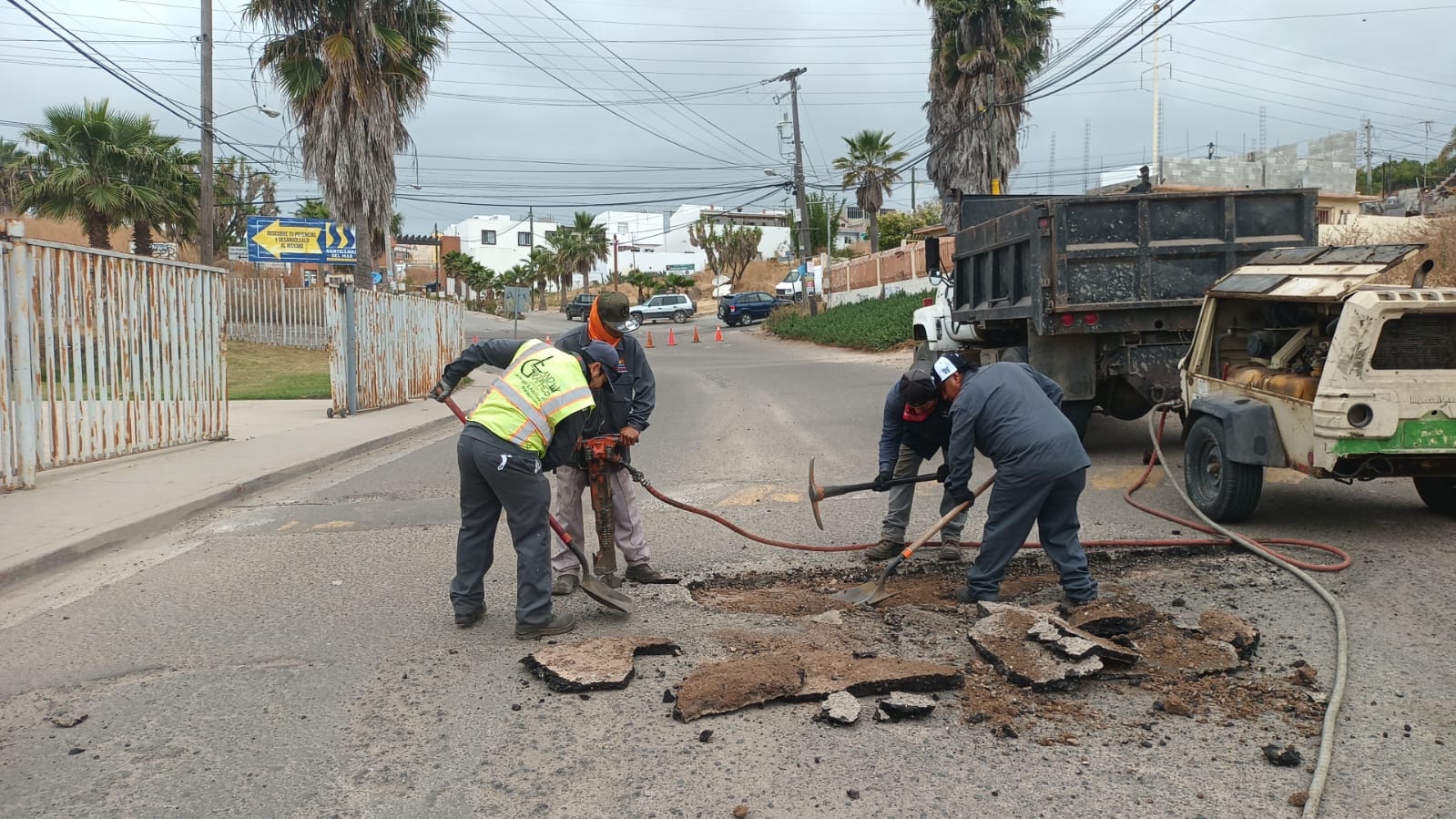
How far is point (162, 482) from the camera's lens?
9391mm

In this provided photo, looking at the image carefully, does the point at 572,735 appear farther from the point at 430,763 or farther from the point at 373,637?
the point at 373,637

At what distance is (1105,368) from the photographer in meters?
→ 9.61

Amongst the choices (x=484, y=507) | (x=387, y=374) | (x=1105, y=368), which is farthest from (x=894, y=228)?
(x=484, y=507)

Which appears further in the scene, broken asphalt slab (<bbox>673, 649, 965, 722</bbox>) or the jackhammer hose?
broken asphalt slab (<bbox>673, 649, 965, 722</bbox>)

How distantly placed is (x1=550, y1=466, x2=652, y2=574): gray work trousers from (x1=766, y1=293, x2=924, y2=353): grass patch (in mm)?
19503

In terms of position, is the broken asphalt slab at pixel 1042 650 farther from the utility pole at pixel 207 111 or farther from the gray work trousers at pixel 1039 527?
the utility pole at pixel 207 111

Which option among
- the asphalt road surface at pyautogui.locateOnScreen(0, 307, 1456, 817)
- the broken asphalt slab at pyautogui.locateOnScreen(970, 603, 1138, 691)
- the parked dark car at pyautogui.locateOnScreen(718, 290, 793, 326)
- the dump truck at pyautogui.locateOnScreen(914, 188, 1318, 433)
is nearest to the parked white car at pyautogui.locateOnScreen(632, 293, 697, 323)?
the parked dark car at pyautogui.locateOnScreen(718, 290, 793, 326)

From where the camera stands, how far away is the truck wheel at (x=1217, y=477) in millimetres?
6766

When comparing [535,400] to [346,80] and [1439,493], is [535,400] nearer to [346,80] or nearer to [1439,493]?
[1439,493]

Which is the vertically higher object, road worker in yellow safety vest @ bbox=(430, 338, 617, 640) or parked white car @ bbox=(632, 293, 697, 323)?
parked white car @ bbox=(632, 293, 697, 323)

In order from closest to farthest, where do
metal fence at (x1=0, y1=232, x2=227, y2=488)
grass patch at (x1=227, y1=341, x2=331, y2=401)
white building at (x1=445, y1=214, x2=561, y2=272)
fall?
metal fence at (x1=0, y1=232, x2=227, y2=488)
grass patch at (x1=227, y1=341, x2=331, y2=401)
white building at (x1=445, y1=214, x2=561, y2=272)

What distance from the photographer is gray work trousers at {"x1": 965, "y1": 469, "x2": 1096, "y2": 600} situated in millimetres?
5152

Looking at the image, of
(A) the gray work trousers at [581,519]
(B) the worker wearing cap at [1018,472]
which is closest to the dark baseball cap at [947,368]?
(B) the worker wearing cap at [1018,472]

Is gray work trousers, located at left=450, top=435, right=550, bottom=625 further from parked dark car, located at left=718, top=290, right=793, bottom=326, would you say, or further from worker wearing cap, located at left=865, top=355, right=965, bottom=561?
parked dark car, located at left=718, top=290, right=793, bottom=326
